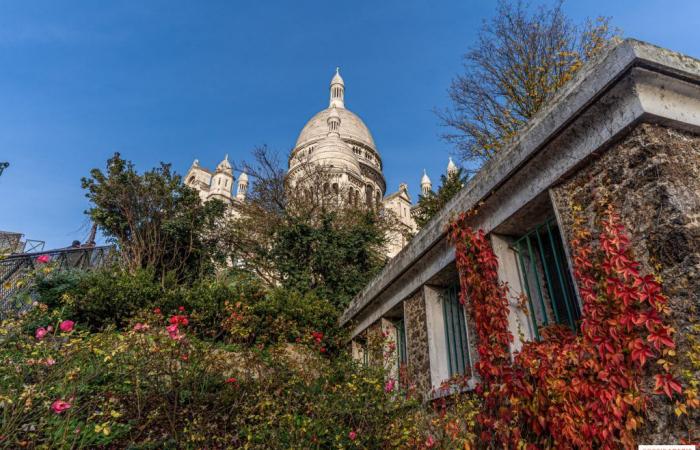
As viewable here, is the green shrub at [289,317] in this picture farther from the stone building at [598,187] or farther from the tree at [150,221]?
the tree at [150,221]

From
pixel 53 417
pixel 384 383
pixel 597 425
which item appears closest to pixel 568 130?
pixel 597 425

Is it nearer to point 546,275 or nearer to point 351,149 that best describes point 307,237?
point 546,275

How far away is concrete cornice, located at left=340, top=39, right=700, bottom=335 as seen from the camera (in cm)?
251

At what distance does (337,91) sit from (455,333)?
6336 centimetres

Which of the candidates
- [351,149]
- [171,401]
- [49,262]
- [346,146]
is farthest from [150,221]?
[351,149]

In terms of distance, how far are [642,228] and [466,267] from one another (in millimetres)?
1818

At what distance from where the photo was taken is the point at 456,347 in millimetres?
4895

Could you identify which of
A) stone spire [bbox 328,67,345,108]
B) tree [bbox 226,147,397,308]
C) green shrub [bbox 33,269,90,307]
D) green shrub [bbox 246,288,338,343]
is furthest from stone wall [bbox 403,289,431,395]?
stone spire [bbox 328,67,345,108]

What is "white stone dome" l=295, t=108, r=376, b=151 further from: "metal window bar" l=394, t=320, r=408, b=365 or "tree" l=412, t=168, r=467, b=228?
"metal window bar" l=394, t=320, r=408, b=365

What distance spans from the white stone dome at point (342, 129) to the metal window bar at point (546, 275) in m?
48.7

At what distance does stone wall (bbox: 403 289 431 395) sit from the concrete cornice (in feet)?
6.16

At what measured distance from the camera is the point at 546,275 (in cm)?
372

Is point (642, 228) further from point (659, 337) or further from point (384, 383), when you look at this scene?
point (384, 383)

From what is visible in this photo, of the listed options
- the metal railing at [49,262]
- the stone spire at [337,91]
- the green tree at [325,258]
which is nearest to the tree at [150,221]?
the metal railing at [49,262]
